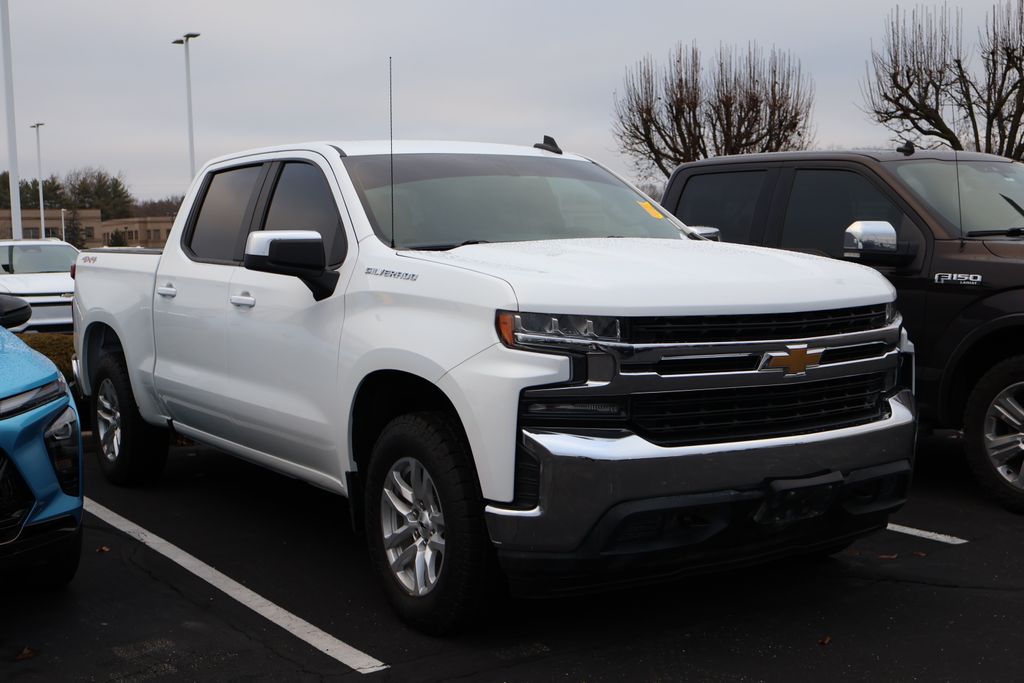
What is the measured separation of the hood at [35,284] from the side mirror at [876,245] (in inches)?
359

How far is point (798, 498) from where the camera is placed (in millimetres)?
3818

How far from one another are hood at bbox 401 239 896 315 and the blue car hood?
1.52 metres

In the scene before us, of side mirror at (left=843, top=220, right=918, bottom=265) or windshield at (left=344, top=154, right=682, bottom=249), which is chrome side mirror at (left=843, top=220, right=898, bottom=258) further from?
windshield at (left=344, top=154, right=682, bottom=249)

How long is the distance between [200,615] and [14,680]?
810 mm

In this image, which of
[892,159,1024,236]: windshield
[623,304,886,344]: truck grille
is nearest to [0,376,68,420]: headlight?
[623,304,886,344]: truck grille

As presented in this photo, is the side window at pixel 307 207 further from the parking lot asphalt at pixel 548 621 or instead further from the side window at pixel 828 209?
the side window at pixel 828 209

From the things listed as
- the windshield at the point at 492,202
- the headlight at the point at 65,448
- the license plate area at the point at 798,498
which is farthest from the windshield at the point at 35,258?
the license plate area at the point at 798,498

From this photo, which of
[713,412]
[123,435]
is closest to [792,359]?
[713,412]

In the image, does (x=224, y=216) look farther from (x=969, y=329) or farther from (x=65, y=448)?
(x=969, y=329)

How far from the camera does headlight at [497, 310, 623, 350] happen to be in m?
3.66

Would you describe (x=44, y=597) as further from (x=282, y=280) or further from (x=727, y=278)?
(x=727, y=278)

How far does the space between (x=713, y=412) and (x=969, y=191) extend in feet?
12.1

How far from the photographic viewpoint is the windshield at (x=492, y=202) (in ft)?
15.6

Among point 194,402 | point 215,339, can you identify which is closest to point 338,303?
point 215,339
